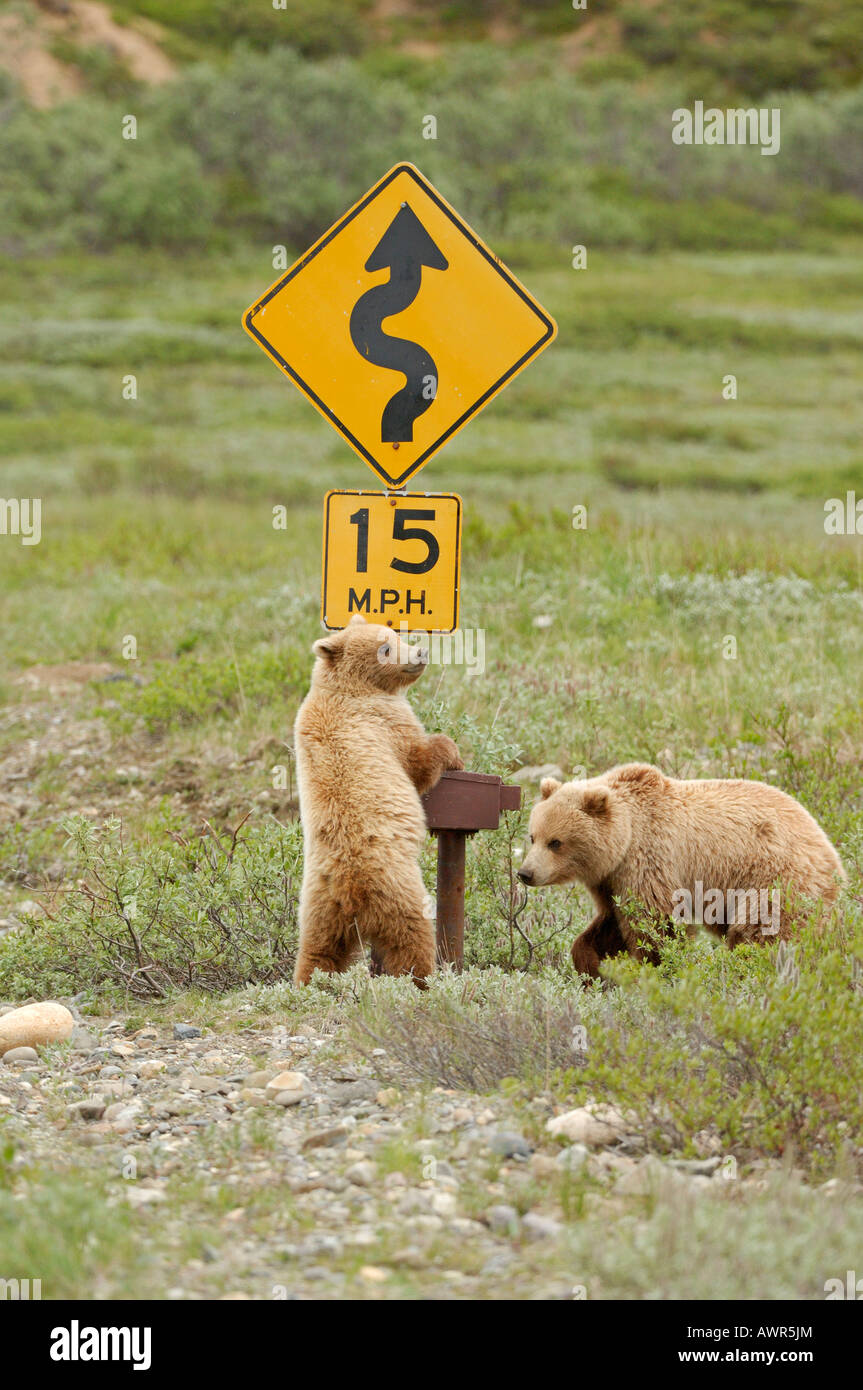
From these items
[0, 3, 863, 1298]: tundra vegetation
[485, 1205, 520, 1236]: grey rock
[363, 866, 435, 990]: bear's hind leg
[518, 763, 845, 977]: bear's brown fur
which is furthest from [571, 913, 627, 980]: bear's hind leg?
[485, 1205, 520, 1236]: grey rock

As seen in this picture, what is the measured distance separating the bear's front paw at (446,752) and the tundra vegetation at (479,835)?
30.5 inches

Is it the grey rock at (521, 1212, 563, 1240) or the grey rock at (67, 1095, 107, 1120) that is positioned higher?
the grey rock at (67, 1095, 107, 1120)

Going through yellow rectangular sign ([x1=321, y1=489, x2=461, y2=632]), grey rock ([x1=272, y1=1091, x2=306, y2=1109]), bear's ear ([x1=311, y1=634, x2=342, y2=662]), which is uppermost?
yellow rectangular sign ([x1=321, y1=489, x2=461, y2=632])

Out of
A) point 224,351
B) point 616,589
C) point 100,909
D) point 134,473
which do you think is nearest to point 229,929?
point 100,909

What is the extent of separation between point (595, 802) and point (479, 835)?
1.20m

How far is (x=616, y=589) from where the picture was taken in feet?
36.7

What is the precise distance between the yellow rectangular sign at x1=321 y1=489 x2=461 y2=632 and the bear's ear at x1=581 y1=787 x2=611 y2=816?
86 cm

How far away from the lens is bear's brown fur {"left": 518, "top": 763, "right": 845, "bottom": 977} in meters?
5.46

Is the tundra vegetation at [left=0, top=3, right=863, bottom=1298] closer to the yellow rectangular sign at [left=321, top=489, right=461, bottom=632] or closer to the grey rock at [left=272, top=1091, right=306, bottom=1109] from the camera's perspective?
the grey rock at [left=272, top=1091, right=306, bottom=1109]

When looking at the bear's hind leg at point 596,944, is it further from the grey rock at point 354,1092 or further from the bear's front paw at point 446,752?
the grey rock at point 354,1092

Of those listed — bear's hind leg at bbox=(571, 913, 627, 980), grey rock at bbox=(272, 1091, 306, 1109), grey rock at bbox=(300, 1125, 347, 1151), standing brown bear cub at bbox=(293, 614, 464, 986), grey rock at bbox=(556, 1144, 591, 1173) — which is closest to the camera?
grey rock at bbox=(556, 1144, 591, 1173)

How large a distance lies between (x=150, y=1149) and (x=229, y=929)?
6.70 ft

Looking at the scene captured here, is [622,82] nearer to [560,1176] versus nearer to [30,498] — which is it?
[30,498]

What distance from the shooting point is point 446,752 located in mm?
5379
